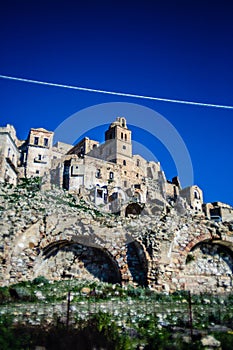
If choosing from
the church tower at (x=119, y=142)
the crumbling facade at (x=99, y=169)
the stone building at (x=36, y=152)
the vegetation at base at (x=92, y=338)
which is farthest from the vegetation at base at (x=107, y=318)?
the church tower at (x=119, y=142)

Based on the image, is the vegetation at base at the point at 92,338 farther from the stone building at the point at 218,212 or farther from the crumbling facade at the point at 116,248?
the stone building at the point at 218,212

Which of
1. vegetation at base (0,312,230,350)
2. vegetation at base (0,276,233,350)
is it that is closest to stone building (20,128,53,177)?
vegetation at base (0,276,233,350)

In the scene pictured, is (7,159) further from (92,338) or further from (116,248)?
(92,338)

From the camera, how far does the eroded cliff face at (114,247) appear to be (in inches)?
532

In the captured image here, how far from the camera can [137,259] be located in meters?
14.9

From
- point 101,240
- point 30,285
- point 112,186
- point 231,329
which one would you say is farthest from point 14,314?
point 112,186

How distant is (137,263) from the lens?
1480 centimetres

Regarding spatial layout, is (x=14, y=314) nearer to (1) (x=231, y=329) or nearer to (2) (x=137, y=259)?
(1) (x=231, y=329)

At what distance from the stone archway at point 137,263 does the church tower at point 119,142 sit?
45.4 m

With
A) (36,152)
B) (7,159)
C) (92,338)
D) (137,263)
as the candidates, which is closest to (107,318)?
(92,338)

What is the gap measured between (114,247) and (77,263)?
1.78 meters

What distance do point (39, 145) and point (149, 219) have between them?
44.7 meters

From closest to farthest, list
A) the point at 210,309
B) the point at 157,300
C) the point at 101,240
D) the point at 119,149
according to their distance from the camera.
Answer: the point at 210,309
the point at 157,300
the point at 101,240
the point at 119,149

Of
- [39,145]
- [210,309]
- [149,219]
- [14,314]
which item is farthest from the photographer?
[39,145]
